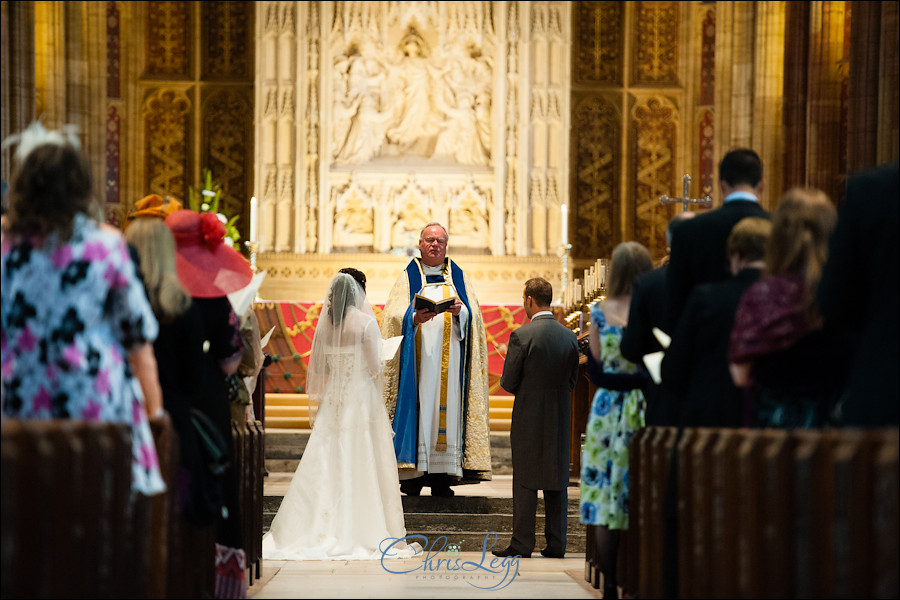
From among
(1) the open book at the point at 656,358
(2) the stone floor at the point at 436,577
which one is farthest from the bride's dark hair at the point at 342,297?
(1) the open book at the point at 656,358

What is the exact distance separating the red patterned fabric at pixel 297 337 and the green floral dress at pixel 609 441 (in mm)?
6259

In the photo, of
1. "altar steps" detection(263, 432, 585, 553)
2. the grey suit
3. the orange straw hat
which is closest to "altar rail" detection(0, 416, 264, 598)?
the orange straw hat

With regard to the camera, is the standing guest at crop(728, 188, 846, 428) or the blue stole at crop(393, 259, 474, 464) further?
the blue stole at crop(393, 259, 474, 464)

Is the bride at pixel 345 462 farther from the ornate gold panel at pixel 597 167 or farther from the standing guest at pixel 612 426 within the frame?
the ornate gold panel at pixel 597 167

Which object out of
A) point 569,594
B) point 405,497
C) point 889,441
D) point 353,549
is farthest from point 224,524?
point 405,497

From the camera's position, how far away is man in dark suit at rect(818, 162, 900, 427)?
3.43 metres

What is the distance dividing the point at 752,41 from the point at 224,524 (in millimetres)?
11930

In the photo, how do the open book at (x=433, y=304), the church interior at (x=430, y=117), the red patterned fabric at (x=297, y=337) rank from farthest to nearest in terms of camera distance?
1. the church interior at (x=430, y=117)
2. the red patterned fabric at (x=297, y=337)
3. the open book at (x=433, y=304)

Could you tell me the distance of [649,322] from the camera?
16.7 feet

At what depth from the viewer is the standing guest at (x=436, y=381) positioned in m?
8.41

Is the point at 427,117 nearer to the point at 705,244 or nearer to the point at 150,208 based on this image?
the point at 150,208

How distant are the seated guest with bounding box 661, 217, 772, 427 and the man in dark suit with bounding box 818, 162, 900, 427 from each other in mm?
862

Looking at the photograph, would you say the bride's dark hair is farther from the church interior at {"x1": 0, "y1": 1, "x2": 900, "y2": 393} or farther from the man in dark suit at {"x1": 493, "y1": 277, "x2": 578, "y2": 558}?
the church interior at {"x1": 0, "y1": 1, "x2": 900, "y2": 393}

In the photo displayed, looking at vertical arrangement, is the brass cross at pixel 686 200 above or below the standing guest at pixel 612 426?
above
